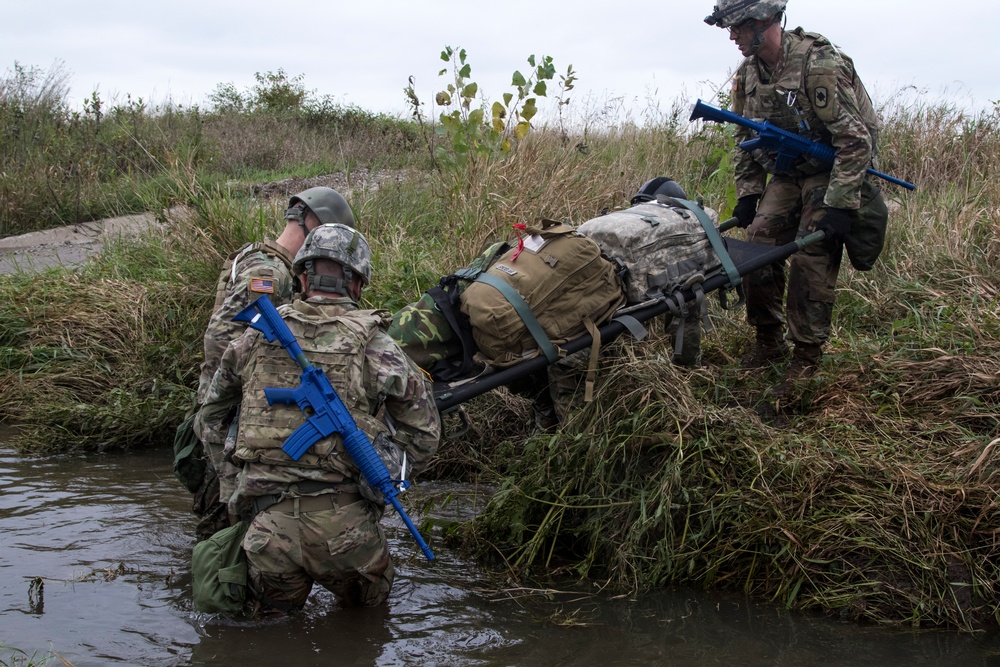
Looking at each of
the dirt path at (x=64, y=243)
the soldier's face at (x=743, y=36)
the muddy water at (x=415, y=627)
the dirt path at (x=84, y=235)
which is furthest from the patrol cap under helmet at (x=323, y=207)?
the dirt path at (x=64, y=243)

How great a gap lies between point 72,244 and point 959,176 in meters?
8.20

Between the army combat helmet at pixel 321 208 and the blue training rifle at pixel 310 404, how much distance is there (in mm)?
1036

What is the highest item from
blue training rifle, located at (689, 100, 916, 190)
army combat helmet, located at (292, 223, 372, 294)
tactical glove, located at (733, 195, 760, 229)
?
blue training rifle, located at (689, 100, 916, 190)

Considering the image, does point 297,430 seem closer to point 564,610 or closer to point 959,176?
point 564,610

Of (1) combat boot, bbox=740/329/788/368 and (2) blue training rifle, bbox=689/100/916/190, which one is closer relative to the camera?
(2) blue training rifle, bbox=689/100/916/190

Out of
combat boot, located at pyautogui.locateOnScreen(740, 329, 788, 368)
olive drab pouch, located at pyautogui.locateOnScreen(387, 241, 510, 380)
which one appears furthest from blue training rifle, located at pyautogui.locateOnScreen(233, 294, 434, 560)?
combat boot, located at pyautogui.locateOnScreen(740, 329, 788, 368)

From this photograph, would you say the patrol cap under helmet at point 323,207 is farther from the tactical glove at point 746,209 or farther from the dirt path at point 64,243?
the dirt path at point 64,243

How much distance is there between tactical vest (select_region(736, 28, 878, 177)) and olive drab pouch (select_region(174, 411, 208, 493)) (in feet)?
10.9

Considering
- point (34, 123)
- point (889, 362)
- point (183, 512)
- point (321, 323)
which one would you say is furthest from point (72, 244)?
point (889, 362)

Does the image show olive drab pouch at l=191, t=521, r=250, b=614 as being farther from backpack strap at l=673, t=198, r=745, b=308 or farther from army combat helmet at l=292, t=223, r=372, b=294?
backpack strap at l=673, t=198, r=745, b=308

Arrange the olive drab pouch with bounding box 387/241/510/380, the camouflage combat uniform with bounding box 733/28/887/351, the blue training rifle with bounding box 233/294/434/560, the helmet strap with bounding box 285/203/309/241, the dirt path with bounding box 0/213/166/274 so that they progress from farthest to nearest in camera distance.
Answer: the dirt path with bounding box 0/213/166/274 < the camouflage combat uniform with bounding box 733/28/887/351 < the helmet strap with bounding box 285/203/309/241 < the olive drab pouch with bounding box 387/241/510/380 < the blue training rifle with bounding box 233/294/434/560

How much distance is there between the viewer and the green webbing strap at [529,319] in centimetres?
400

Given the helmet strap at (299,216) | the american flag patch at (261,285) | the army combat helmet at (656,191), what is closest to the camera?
the american flag patch at (261,285)

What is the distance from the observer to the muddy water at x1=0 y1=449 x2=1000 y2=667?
3.34 m
